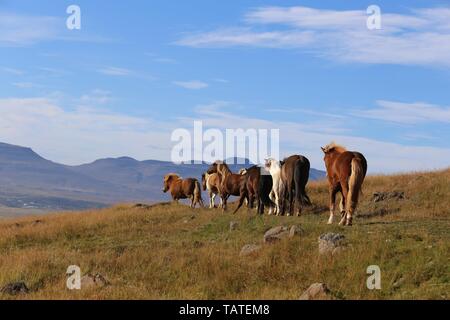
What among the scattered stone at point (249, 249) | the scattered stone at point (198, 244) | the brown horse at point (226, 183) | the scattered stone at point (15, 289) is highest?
the brown horse at point (226, 183)

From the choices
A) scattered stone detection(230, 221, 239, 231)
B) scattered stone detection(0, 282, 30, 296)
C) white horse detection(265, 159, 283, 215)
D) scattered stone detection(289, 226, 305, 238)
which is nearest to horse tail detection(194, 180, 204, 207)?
white horse detection(265, 159, 283, 215)

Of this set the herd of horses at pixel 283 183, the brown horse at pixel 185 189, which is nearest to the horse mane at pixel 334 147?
the herd of horses at pixel 283 183

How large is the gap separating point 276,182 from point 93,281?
1331 cm

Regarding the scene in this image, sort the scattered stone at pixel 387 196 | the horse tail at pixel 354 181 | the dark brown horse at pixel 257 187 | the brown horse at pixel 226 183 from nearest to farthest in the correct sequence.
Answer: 1. the horse tail at pixel 354 181
2. the dark brown horse at pixel 257 187
3. the scattered stone at pixel 387 196
4. the brown horse at pixel 226 183

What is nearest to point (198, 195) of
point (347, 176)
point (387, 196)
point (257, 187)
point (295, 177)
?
point (257, 187)

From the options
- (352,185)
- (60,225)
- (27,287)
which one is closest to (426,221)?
(352,185)

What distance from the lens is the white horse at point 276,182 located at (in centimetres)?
2506

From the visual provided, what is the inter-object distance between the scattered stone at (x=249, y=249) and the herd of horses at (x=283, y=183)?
4.03m

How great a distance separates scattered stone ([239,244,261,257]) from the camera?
15.4 meters

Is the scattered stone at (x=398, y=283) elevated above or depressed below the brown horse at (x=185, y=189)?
below

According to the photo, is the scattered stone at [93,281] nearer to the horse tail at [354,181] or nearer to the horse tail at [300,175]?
the horse tail at [354,181]
